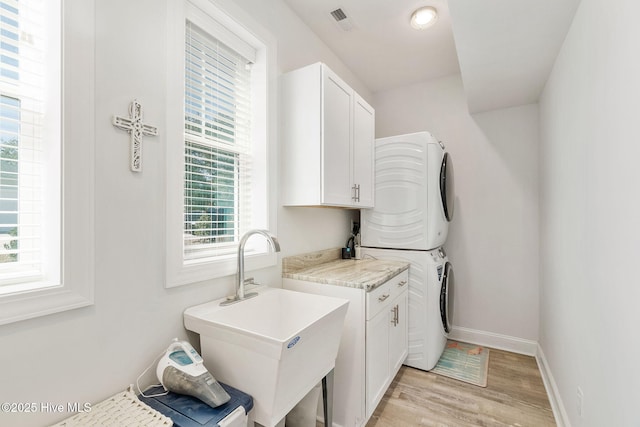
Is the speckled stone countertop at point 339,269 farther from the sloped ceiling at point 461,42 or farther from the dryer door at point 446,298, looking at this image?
the sloped ceiling at point 461,42

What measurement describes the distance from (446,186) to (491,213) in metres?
0.72

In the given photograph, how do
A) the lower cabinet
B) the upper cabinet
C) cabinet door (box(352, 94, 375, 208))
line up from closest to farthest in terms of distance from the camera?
the lower cabinet < the upper cabinet < cabinet door (box(352, 94, 375, 208))

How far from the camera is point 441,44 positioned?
103 inches

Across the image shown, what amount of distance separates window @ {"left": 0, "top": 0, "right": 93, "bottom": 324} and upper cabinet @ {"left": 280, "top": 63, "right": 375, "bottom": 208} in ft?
3.81

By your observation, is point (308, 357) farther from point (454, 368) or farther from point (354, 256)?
point (454, 368)

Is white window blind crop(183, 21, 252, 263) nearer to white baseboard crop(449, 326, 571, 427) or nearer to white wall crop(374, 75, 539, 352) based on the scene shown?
white wall crop(374, 75, 539, 352)

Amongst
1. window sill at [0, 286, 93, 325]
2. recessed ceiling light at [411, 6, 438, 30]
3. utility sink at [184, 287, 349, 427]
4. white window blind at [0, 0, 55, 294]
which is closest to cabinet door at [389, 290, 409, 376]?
utility sink at [184, 287, 349, 427]

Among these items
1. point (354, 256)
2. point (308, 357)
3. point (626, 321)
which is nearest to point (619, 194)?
point (626, 321)

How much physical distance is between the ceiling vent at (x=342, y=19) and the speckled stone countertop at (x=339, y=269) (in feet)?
5.93

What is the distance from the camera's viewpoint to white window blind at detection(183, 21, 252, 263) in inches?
62.0

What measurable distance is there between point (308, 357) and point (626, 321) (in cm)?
114

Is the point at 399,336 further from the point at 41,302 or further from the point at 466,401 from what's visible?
the point at 41,302

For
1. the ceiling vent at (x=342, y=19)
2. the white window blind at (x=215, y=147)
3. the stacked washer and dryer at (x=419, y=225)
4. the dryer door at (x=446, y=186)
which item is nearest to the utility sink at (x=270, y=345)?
the white window blind at (x=215, y=147)

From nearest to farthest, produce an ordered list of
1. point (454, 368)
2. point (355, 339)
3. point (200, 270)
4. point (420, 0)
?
1. point (200, 270)
2. point (355, 339)
3. point (420, 0)
4. point (454, 368)
